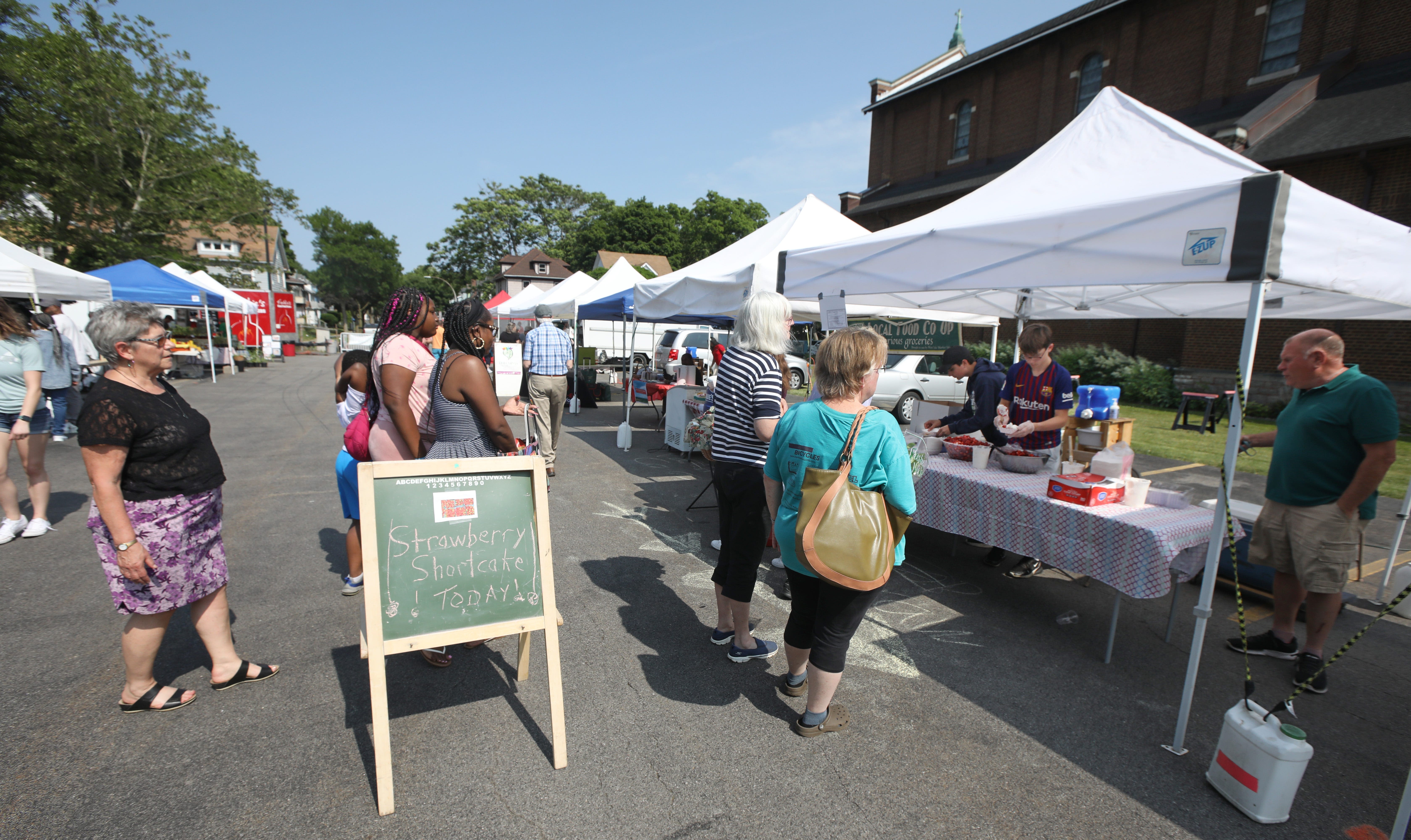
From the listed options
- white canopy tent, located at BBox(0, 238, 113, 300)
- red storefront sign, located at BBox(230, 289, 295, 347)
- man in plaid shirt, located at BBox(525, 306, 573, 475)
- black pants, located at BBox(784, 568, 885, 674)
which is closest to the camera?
black pants, located at BBox(784, 568, 885, 674)

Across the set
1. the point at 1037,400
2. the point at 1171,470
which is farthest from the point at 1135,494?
the point at 1171,470

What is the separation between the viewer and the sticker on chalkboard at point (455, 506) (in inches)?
94.0

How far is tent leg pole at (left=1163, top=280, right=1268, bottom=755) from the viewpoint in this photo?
8.13ft

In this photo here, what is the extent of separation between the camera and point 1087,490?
11.0 feet

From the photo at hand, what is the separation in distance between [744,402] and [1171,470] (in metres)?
8.52

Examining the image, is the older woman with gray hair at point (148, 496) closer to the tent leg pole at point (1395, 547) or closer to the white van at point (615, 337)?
the tent leg pole at point (1395, 547)

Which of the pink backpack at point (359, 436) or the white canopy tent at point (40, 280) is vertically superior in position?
the white canopy tent at point (40, 280)

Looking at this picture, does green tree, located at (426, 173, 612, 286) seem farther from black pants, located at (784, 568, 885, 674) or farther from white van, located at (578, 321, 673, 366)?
black pants, located at (784, 568, 885, 674)

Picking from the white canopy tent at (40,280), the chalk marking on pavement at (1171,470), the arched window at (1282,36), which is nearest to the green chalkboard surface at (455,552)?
the white canopy tent at (40,280)

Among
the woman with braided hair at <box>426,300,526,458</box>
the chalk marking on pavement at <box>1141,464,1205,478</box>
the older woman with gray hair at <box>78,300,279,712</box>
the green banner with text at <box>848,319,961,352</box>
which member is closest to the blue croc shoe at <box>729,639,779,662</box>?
the woman with braided hair at <box>426,300,526,458</box>

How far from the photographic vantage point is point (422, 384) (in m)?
2.92

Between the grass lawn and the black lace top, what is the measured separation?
807 cm

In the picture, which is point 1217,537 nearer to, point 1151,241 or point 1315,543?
point 1315,543

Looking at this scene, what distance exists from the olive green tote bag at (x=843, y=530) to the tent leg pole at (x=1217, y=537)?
58.3 inches
